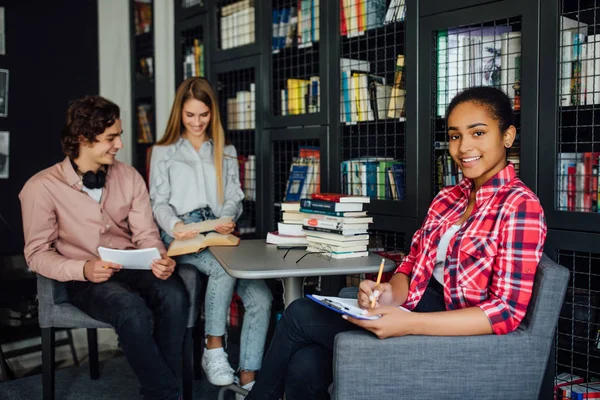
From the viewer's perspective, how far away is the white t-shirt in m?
1.97

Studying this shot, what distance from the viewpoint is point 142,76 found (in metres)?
4.37

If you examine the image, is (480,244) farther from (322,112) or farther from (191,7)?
(191,7)

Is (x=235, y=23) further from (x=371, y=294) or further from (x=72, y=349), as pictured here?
(x=371, y=294)

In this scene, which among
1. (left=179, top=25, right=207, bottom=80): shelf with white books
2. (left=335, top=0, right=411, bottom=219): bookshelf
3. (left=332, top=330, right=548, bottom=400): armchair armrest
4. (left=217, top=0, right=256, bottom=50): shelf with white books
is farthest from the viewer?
(left=179, top=25, right=207, bottom=80): shelf with white books

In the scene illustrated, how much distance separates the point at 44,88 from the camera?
147 inches

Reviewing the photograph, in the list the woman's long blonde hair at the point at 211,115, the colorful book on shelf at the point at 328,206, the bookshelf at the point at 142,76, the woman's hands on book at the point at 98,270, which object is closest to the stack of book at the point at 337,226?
the colorful book on shelf at the point at 328,206

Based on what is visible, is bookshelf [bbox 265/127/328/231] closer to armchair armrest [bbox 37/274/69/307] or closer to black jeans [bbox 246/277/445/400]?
armchair armrest [bbox 37/274/69/307]

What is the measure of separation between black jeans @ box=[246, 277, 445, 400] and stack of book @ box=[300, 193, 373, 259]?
0.36 metres

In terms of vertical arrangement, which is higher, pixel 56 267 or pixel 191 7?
pixel 191 7

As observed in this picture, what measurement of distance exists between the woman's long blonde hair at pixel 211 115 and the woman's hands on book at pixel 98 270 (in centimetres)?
84

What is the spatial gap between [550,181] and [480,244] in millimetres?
643

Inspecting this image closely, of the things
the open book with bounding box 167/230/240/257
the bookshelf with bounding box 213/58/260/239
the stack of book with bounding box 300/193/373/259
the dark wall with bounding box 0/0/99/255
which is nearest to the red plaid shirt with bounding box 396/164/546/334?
the stack of book with bounding box 300/193/373/259

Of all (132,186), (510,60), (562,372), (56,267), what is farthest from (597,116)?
(56,267)

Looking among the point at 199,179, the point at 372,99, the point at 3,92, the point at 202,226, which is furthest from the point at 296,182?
the point at 3,92
